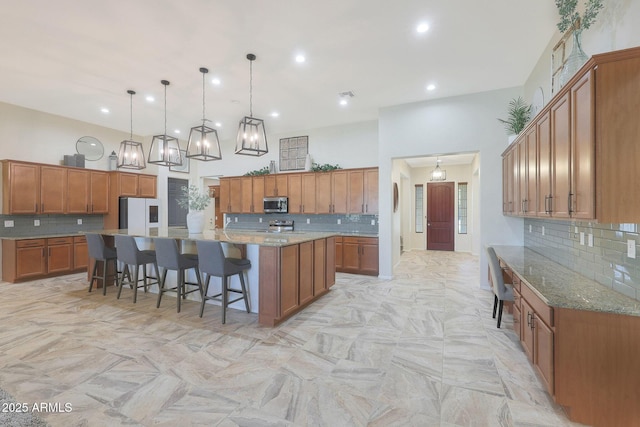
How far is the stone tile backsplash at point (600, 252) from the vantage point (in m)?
1.92

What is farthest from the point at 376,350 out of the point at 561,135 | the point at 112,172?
the point at 112,172

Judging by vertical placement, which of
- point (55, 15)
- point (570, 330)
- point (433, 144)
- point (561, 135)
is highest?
point (55, 15)

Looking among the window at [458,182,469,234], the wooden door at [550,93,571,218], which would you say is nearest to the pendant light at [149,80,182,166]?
the wooden door at [550,93,571,218]

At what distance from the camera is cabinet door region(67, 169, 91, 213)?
19.9 feet

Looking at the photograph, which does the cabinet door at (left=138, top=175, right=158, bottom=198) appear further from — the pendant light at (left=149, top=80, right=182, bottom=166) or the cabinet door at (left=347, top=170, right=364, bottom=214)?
the cabinet door at (left=347, top=170, right=364, bottom=214)

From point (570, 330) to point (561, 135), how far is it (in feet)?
4.85

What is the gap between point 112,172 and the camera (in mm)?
6738

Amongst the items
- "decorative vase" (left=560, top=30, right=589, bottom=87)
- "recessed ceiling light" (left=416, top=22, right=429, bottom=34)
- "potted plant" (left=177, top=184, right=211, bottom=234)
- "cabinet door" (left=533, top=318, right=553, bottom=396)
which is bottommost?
"cabinet door" (left=533, top=318, right=553, bottom=396)

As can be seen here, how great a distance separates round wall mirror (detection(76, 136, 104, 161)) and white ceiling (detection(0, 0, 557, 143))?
1124mm

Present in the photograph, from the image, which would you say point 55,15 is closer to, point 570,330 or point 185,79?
point 185,79

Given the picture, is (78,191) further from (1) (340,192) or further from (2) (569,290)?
(2) (569,290)

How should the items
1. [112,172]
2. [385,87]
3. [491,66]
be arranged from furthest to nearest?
1. [112,172]
2. [385,87]
3. [491,66]

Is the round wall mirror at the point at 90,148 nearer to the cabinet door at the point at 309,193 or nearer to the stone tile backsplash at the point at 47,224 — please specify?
the stone tile backsplash at the point at 47,224

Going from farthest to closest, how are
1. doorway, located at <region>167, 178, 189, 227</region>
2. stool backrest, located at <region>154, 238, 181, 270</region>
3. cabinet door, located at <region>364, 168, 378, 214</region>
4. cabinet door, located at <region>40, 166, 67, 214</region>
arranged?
doorway, located at <region>167, 178, 189, 227</region>, cabinet door, located at <region>364, 168, 378, 214</region>, cabinet door, located at <region>40, 166, 67, 214</region>, stool backrest, located at <region>154, 238, 181, 270</region>
